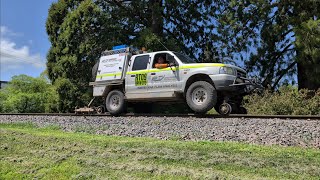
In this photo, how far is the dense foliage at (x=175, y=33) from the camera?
18.2 metres

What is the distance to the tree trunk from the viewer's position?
20438 millimetres

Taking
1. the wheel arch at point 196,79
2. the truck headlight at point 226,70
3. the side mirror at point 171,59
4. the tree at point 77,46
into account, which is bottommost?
the wheel arch at point 196,79

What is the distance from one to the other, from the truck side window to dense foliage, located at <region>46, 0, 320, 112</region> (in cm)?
601

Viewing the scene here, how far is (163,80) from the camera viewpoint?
11.8m

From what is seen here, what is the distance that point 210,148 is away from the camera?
5.93 meters

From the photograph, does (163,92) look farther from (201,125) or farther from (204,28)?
(204,28)

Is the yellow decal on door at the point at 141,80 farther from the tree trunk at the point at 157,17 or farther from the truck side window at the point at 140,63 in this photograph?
the tree trunk at the point at 157,17

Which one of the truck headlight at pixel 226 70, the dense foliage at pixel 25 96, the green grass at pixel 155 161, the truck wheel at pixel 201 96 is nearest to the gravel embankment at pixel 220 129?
the green grass at pixel 155 161

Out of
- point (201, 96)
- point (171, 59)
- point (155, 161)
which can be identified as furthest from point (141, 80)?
point (155, 161)

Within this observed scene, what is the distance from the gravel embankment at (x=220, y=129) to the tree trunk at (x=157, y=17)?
37.9 feet

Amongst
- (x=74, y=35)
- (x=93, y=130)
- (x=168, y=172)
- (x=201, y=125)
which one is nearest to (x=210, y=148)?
(x=168, y=172)

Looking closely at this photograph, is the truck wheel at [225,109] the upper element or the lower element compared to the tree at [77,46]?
lower

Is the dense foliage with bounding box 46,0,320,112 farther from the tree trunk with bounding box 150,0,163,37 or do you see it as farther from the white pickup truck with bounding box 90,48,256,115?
the white pickup truck with bounding box 90,48,256,115

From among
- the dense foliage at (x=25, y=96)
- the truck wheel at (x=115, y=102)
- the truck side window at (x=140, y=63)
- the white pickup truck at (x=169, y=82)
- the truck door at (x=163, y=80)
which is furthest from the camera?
the dense foliage at (x=25, y=96)
